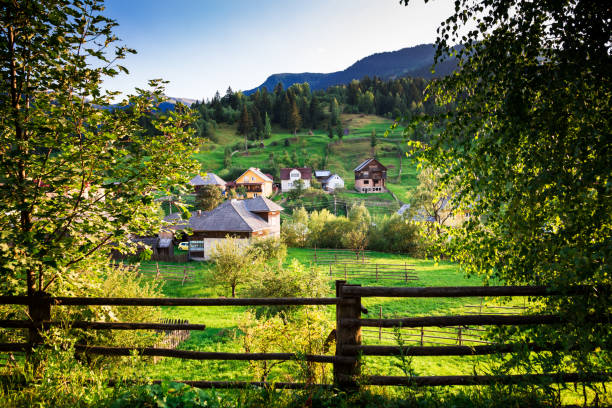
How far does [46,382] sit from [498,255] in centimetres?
556

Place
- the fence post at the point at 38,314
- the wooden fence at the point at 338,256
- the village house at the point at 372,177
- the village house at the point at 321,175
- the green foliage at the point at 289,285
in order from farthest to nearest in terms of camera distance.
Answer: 1. the village house at the point at 321,175
2. the village house at the point at 372,177
3. the wooden fence at the point at 338,256
4. the green foliage at the point at 289,285
5. the fence post at the point at 38,314

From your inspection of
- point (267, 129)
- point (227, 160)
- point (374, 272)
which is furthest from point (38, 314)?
point (267, 129)

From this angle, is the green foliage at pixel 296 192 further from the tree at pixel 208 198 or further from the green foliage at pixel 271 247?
the green foliage at pixel 271 247

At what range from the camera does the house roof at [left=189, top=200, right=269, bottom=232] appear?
3678cm

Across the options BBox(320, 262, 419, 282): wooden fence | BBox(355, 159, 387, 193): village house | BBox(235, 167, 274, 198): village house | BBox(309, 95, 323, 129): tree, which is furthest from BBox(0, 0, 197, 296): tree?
BBox(309, 95, 323, 129): tree

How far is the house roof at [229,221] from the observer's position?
1448 inches

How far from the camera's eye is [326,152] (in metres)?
101

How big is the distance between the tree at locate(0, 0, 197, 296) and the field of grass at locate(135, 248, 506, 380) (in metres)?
2.02

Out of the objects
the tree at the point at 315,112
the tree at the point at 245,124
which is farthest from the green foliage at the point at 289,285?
the tree at the point at 315,112

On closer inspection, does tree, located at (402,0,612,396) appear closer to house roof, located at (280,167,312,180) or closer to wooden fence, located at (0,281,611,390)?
wooden fence, located at (0,281,611,390)

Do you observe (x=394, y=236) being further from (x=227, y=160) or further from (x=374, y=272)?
(x=227, y=160)

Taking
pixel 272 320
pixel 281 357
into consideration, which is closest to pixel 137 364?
pixel 281 357

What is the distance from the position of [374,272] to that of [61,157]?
1174 inches

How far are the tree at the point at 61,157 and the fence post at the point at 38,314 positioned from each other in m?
0.15
